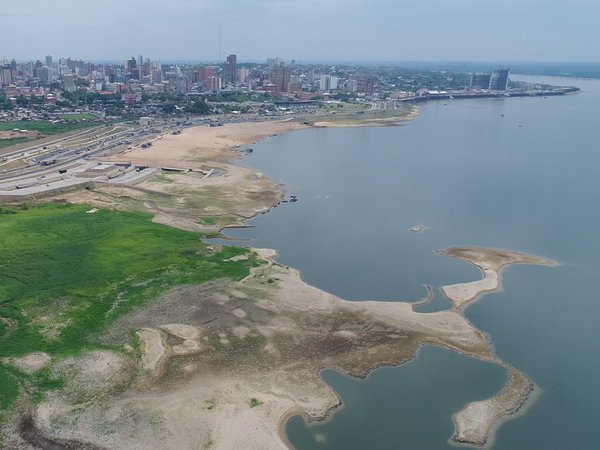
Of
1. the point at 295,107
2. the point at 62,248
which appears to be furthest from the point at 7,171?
the point at 295,107

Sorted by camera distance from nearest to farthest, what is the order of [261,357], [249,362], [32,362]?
[32,362] → [249,362] → [261,357]

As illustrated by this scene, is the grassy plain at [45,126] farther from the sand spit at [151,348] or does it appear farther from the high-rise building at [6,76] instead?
the high-rise building at [6,76]

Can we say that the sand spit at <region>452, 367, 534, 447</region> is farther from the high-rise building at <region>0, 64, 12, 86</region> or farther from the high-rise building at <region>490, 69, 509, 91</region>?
the high-rise building at <region>490, 69, 509, 91</region>

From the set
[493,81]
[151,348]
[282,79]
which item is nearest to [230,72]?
[282,79]

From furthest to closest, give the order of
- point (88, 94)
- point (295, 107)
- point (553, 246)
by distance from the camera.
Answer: point (295, 107) → point (88, 94) → point (553, 246)

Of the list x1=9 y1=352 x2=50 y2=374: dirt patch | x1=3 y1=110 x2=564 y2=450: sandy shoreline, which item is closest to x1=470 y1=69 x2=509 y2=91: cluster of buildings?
x1=3 y1=110 x2=564 y2=450: sandy shoreline

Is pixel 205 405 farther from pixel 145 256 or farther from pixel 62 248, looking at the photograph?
pixel 62 248

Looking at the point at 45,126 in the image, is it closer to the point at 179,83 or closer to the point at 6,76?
the point at 179,83
